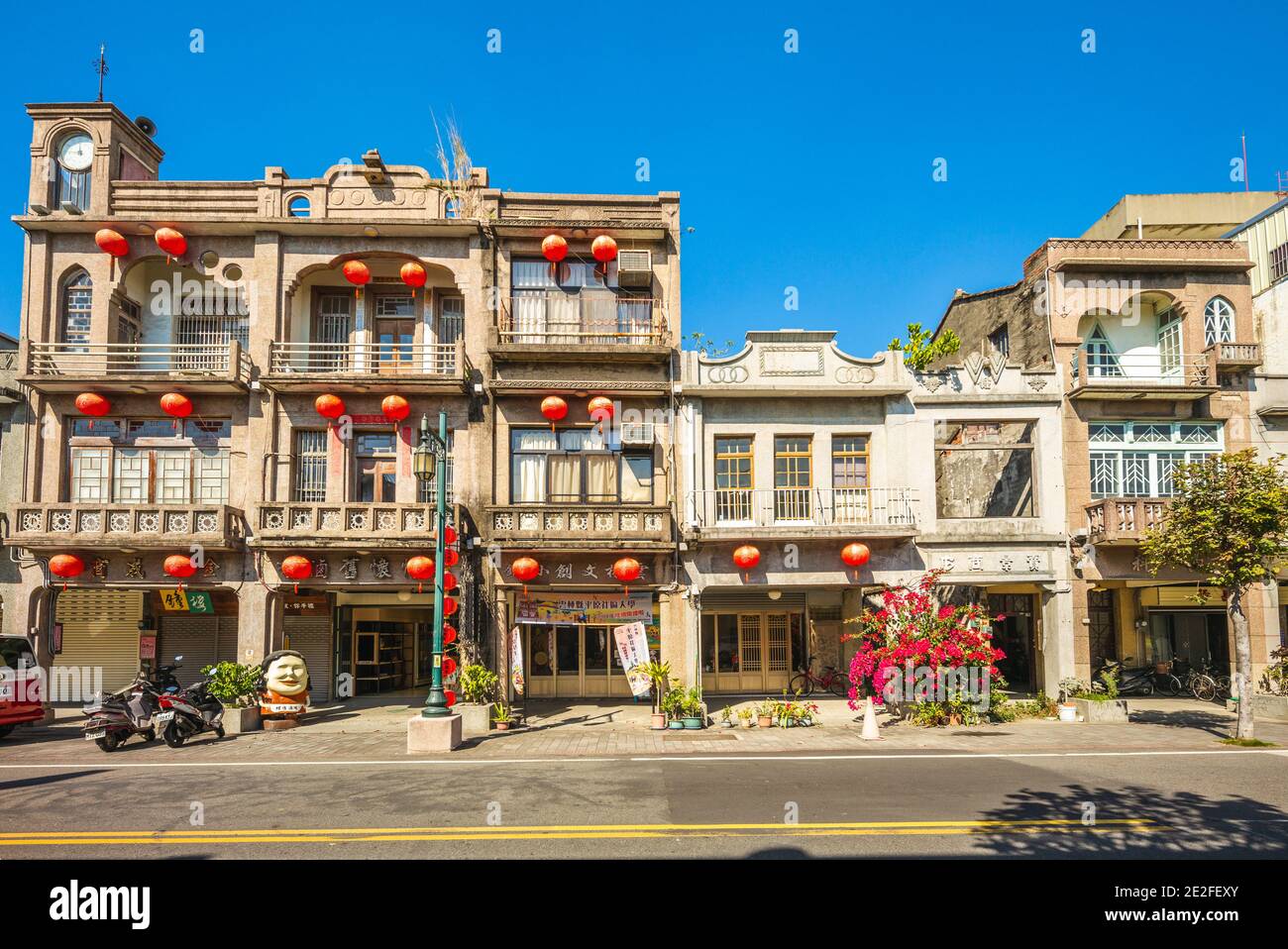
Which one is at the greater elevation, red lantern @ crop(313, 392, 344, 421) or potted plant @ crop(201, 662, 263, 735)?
red lantern @ crop(313, 392, 344, 421)

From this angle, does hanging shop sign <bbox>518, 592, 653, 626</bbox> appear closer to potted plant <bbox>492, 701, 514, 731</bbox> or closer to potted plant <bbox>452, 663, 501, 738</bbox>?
potted plant <bbox>452, 663, 501, 738</bbox>

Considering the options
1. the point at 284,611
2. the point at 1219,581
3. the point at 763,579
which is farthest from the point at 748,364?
the point at 284,611

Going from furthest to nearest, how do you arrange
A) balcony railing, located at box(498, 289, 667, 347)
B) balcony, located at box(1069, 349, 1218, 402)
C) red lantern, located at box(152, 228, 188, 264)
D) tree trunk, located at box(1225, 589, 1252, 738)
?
balcony railing, located at box(498, 289, 667, 347)
balcony, located at box(1069, 349, 1218, 402)
red lantern, located at box(152, 228, 188, 264)
tree trunk, located at box(1225, 589, 1252, 738)

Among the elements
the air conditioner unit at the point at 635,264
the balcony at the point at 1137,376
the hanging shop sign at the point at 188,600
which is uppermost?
the air conditioner unit at the point at 635,264

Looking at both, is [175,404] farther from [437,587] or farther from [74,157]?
[437,587]

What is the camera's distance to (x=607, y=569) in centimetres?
2025

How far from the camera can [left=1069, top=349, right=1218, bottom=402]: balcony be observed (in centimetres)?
2105

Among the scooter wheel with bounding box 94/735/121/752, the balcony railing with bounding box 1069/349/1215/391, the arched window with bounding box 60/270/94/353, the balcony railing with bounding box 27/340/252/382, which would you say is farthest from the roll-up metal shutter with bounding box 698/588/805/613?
the arched window with bounding box 60/270/94/353

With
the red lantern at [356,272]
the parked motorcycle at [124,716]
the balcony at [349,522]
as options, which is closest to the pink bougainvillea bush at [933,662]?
the balcony at [349,522]

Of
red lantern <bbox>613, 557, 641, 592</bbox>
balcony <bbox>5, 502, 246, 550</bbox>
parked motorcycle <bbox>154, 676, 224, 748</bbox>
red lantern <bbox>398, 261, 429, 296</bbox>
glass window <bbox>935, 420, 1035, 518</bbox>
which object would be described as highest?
red lantern <bbox>398, 261, 429, 296</bbox>

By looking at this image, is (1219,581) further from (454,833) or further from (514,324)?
(514,324)

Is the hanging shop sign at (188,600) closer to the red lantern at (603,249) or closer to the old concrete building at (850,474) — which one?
the old concrete building at (850,474)

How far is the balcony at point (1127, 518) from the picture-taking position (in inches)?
774

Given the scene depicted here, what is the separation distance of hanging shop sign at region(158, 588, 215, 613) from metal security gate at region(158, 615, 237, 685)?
4.46ft
